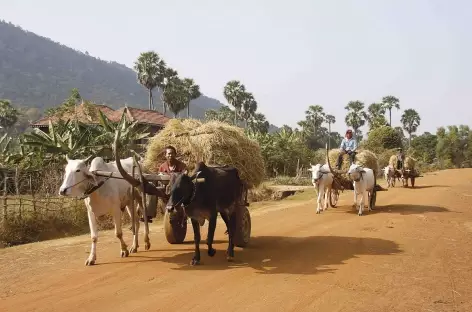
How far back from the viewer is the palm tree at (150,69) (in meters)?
52.6

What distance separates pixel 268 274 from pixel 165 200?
2514 mm

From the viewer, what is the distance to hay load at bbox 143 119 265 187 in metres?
9.41

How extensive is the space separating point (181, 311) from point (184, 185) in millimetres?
2300

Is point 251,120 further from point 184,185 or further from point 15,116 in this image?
point 184,185

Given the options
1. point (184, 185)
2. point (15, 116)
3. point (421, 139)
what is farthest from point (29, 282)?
point (421, 139)

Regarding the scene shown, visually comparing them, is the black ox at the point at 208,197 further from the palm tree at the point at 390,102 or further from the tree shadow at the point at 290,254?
the palm tree at the point at 390,102

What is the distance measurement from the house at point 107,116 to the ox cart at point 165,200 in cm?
1528

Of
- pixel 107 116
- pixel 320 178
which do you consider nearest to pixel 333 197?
pixel 320 178

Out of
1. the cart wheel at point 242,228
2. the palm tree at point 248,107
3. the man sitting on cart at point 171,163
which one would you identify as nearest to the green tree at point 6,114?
the palm tree at point 248,107

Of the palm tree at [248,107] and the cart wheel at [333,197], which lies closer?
the cart wheel at [333,197]

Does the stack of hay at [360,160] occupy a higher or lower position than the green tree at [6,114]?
lower

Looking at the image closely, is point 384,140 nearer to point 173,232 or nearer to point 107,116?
point 107,116

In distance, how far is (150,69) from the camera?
52906mm

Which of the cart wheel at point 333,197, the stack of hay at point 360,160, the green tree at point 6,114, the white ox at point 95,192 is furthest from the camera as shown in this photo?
the green tree at point 6,114
